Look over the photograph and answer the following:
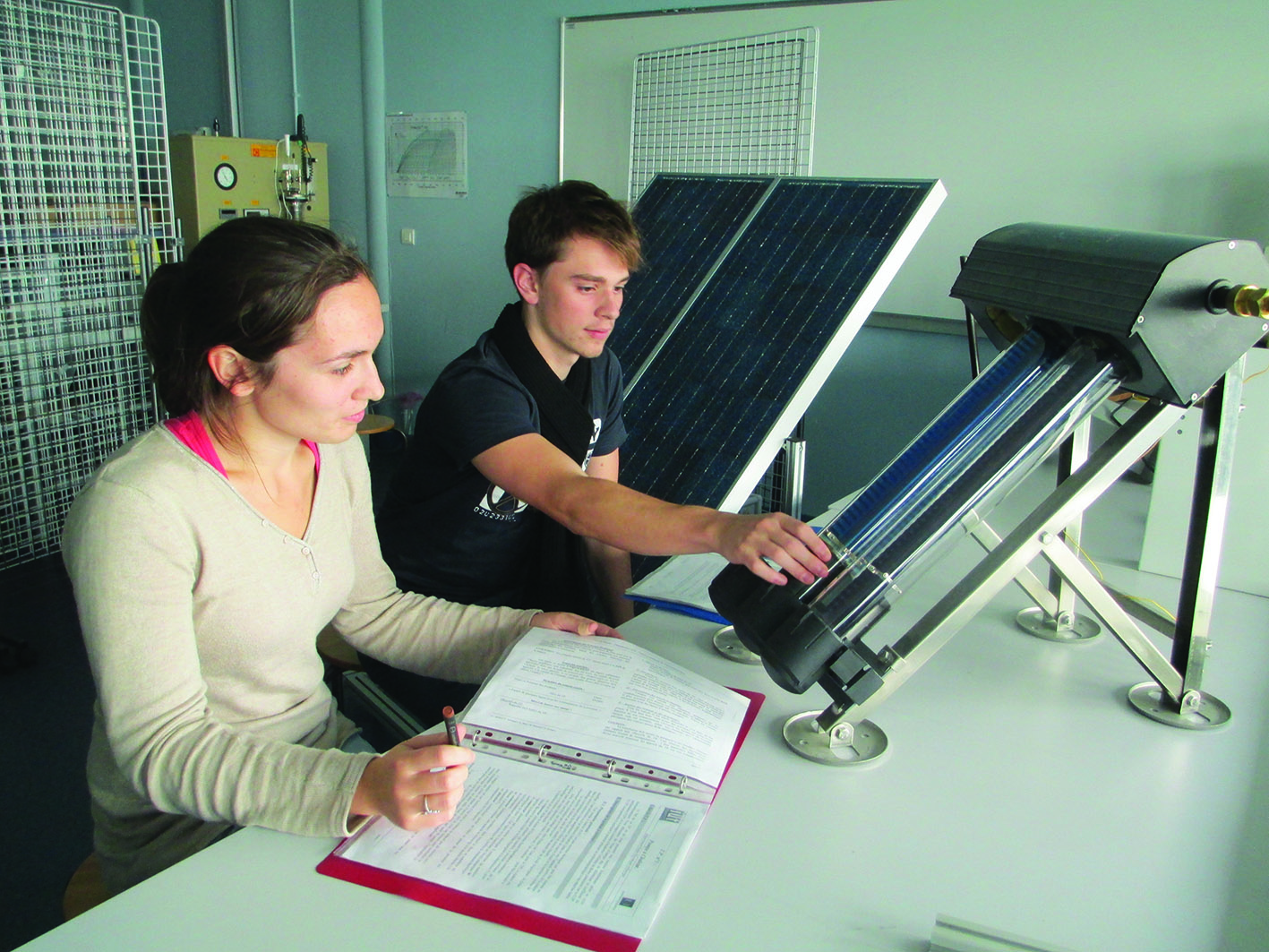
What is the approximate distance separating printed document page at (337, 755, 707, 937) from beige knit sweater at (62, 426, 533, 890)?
0.09m

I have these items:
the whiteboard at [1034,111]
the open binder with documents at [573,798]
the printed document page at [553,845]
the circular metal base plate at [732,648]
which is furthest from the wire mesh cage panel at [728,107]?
the printed document page at [553,845]

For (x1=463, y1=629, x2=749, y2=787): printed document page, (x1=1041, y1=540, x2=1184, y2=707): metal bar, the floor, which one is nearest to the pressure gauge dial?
the floor

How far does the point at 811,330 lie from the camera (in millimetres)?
1865

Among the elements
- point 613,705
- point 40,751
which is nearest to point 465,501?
point 613,705

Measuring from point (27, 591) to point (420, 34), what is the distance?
3.31m

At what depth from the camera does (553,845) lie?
0.84m

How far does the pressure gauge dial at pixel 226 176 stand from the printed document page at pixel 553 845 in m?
4.51

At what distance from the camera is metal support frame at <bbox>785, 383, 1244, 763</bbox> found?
1003 mm

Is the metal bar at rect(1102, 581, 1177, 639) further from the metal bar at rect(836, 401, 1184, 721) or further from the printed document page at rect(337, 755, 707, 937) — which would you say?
the printed document page at rect(337, 755, 707, 937)

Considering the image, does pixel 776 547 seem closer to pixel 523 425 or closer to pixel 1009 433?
pixel 1009 433

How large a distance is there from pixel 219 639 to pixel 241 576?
78mm

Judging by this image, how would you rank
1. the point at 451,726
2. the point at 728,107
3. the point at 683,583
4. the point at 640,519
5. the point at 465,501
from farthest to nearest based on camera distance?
the point at 728,107
the point at 465,501
the point at 683,583
the point at 640,519
the point at 451,726

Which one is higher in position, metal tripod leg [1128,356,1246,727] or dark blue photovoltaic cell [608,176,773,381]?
dark blue photovoltaic cell [608,176,773,381]

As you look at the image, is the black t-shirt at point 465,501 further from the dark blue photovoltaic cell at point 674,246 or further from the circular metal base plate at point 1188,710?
the circular metal base plate at point 1188,710
